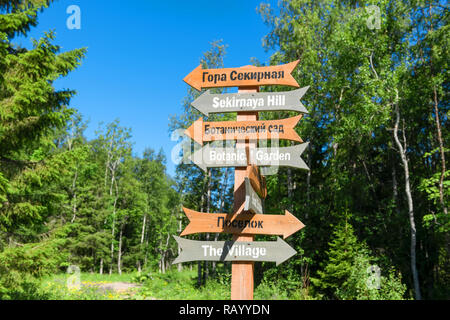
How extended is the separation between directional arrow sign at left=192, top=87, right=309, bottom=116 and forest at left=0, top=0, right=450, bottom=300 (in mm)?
4630

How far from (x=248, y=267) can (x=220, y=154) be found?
1347 mm

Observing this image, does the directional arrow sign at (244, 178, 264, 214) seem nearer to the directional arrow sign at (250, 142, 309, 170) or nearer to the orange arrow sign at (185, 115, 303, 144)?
the directional arrow sign at (250, 142, 309, 170)

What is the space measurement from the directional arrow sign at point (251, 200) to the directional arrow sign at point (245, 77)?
1.42 m

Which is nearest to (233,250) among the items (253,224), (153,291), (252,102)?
(253,224)

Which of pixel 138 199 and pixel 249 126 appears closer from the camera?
pixel 249 126

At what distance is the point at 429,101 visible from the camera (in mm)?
15188

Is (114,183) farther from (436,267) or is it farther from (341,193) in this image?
(436,267)

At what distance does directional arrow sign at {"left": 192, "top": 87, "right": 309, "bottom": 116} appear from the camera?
4.12 metres

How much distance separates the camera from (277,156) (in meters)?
4.09

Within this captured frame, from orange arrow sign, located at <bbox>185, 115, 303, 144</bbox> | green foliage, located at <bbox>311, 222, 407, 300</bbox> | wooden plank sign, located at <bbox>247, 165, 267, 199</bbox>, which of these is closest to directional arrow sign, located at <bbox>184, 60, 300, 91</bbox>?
orange arrow sign, located at <bbox>185, 115, 303, 144</bbox>

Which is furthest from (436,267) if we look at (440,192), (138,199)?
(138,199)

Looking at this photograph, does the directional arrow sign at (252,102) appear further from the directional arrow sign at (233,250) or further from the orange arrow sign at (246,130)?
the directional arrow sign at (233,250)

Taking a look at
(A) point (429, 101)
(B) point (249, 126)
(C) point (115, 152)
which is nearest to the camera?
(B) point (249, 126)

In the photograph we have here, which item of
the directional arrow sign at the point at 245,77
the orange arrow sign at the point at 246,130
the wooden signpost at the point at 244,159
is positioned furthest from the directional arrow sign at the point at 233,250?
the directional arrow sign at the point at 245,77
